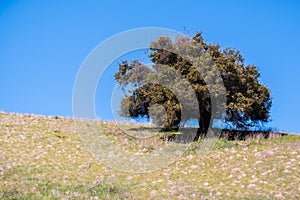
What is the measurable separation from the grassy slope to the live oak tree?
3174mm

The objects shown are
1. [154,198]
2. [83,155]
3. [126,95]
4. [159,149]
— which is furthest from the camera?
[126,95]

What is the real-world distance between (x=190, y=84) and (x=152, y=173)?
8904 mm

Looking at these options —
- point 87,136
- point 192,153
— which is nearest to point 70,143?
point 87,136

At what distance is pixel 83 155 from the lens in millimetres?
24406

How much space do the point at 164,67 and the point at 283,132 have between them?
453 inches

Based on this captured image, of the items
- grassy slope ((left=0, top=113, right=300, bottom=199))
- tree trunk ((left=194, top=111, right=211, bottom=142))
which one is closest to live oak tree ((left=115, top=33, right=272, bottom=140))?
tree trunk ((left=194, top=111, right=211, bottom=142))

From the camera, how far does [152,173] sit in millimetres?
21141

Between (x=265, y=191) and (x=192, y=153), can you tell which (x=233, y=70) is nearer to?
(x=192, y=153)

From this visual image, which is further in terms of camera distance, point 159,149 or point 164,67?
point 164,67

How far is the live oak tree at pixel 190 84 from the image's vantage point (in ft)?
91.6

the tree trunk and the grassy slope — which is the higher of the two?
the tree trunk

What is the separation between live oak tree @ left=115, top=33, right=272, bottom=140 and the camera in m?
27.9

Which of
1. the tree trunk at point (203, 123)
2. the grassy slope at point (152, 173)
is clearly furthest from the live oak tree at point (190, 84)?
the grassy slope at point (152, 173)

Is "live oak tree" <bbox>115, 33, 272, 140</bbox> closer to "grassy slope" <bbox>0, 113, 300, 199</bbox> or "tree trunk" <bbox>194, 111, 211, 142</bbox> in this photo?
"tree trunk" <bbox>194, 111, 211, 142</bbox>
